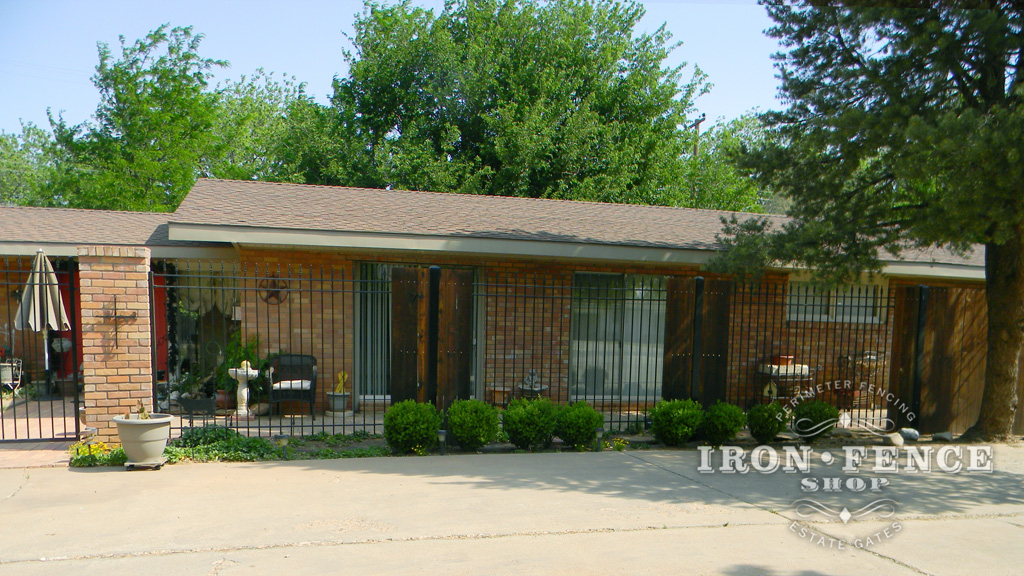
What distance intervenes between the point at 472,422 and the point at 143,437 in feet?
10.9

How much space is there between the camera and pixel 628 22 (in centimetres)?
2348

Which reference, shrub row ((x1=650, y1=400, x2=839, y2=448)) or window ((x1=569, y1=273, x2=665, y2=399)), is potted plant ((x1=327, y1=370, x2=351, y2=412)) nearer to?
window ((x1=569, y1=273, x2=665, y2=399))

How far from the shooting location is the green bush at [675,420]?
322 inches

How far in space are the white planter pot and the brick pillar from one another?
1.33ft

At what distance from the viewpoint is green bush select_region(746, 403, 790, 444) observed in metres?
8.48

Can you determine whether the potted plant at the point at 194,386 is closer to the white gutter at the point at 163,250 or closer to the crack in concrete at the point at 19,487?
the white gutter at the point at 163,250

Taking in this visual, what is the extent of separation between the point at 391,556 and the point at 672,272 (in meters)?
7.60

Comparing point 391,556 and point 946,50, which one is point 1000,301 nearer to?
point 946,50

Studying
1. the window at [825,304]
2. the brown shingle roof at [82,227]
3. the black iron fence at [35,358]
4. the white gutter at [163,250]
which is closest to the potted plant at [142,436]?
the black iron fence at [35,358]

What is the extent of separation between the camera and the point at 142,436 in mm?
6582

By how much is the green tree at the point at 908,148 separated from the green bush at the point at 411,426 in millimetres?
4511

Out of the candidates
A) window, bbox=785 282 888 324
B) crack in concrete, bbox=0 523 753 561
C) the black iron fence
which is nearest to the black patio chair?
the black iron fence

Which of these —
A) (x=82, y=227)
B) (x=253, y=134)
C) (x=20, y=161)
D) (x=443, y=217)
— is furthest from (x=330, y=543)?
(x=20, y=161)

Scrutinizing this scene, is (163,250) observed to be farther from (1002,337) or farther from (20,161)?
(20,161)
